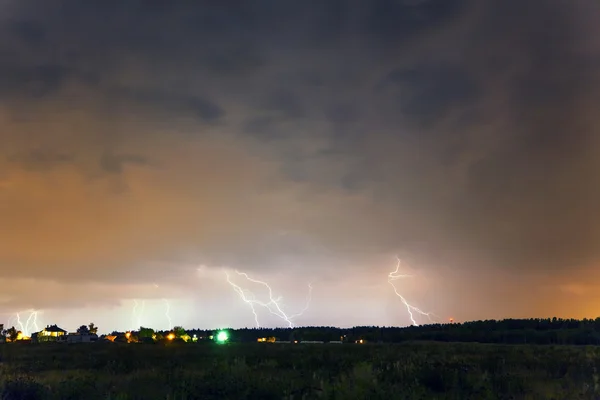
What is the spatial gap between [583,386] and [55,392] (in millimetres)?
15369

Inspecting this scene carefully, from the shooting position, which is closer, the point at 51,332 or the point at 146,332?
the point at 146,332

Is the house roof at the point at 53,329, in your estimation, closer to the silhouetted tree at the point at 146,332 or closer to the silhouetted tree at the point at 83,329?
the silhouetted tree at the point at 83,329

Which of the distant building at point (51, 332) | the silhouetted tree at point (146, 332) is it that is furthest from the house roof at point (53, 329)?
the silhouetted tree at point (146, 332)

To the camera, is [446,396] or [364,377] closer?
[446,396]

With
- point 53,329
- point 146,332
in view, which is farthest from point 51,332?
point 146,332

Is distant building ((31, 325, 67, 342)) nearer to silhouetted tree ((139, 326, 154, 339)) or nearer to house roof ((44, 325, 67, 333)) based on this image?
house roof ((44, 325, 67, 333))

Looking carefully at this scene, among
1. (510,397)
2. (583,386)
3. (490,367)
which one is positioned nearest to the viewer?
(510,397)

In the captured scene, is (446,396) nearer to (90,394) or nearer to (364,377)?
(364,377)

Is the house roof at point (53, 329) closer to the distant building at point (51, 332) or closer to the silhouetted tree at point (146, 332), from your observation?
the distant building at point (51, 332)

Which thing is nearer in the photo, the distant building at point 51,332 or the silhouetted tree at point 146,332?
the silhouetted tree at point 146,332

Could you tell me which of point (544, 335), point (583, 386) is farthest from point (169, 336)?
point (583, 386)

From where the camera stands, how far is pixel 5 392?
13.7m

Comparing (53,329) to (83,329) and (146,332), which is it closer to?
(83,329)

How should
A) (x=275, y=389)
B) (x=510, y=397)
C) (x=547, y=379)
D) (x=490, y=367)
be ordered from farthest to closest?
(x=490, y=367) → (x=547, y=379) → (x=275, y=389) → (x=510, y=397)
